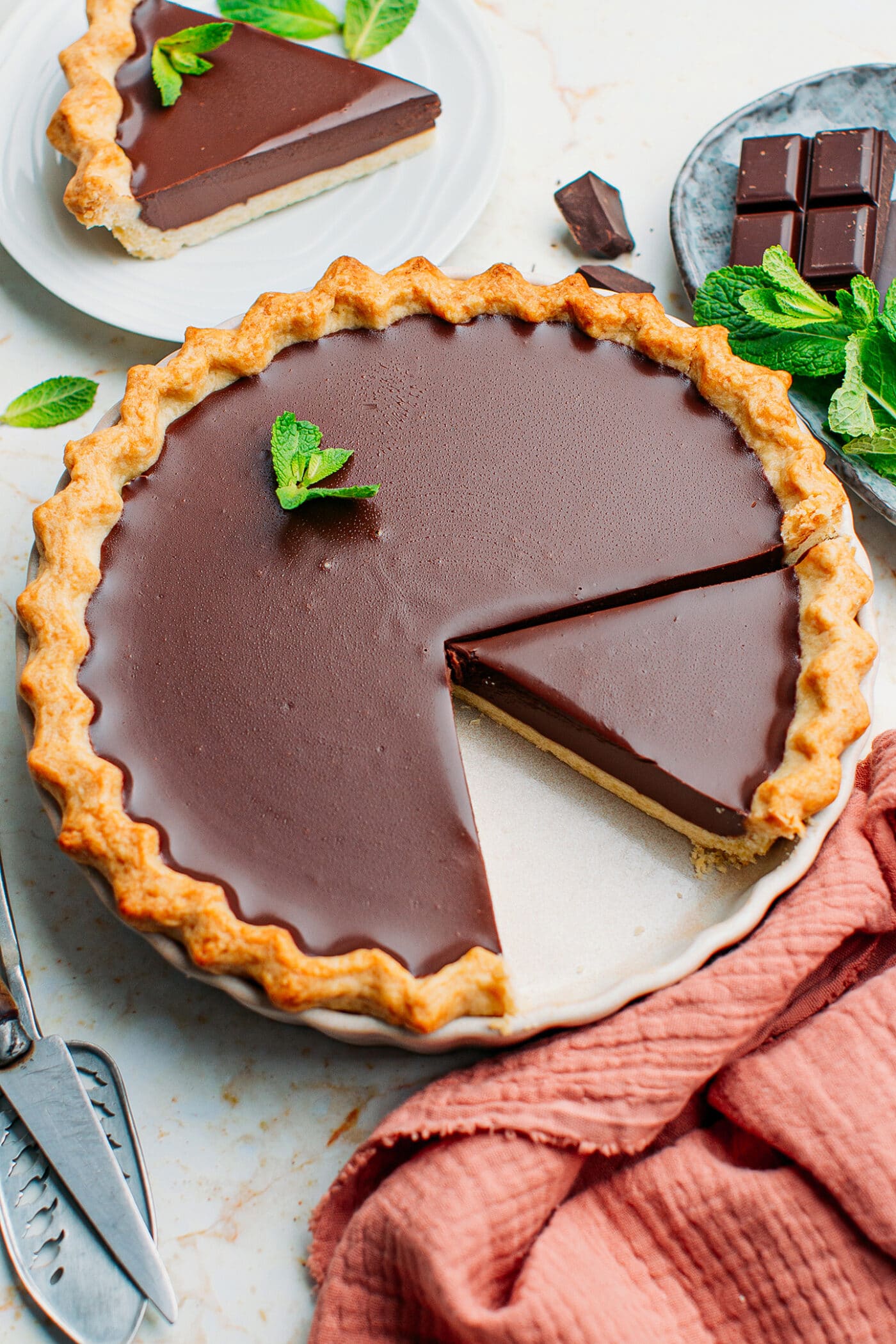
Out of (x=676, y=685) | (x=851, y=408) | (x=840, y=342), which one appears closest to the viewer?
(x=676, y=685)

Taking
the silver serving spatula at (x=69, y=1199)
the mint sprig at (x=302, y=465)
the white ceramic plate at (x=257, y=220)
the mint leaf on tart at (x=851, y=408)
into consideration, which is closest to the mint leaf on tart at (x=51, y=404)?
the white ceramic plate at (x=257, y=220)

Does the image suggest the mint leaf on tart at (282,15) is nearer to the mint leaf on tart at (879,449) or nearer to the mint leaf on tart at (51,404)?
the mint leaf on tart at (51,404)

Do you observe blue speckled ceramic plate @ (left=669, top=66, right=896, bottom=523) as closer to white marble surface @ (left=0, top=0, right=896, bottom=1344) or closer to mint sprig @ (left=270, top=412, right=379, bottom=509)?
white marble surface @ (left=0, top=0, right=896, bottom=1344)

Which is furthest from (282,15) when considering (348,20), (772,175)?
(772,175)

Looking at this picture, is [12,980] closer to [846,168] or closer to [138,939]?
[138,939]

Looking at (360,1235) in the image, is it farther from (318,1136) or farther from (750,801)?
(750,801)
